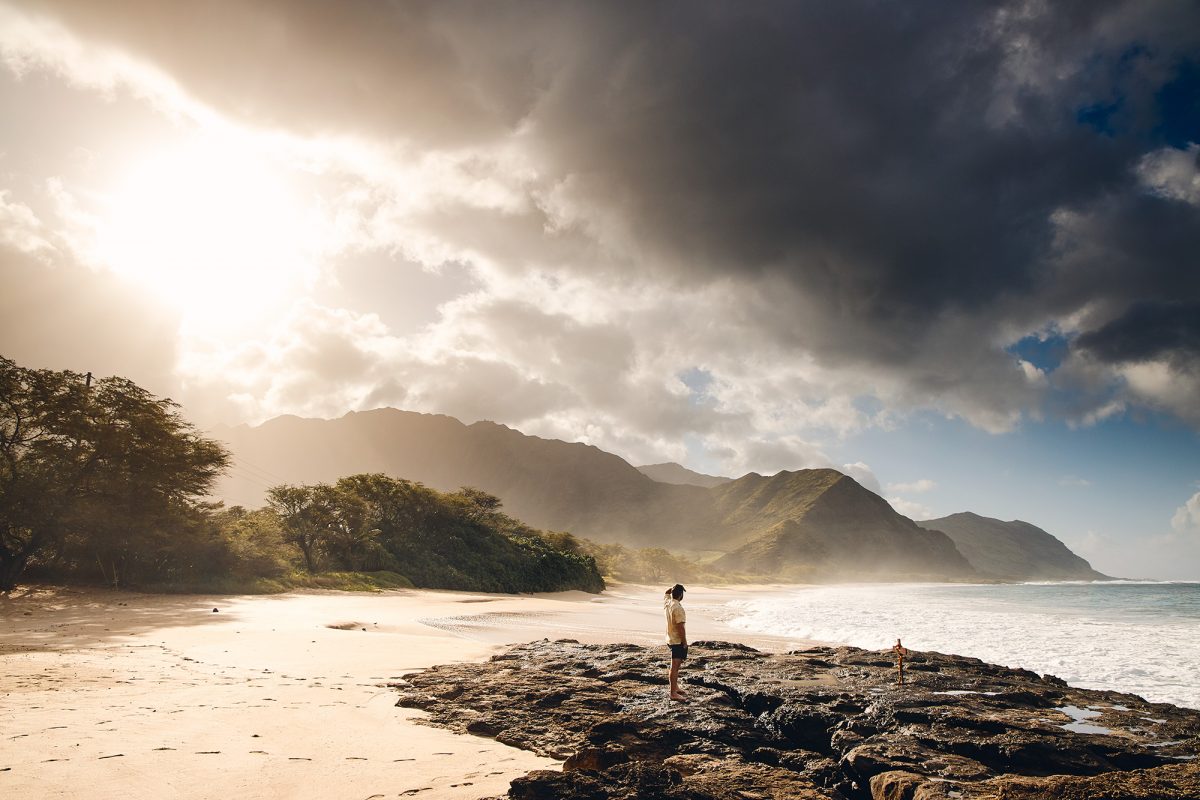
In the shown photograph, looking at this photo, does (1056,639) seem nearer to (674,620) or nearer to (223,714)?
(674,620)

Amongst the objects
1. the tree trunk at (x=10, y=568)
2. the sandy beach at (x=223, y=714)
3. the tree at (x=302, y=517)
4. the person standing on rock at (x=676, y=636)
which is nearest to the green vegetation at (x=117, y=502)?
the tree trunk at (x=10, y=568)

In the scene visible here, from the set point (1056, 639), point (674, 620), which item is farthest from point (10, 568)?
point (1056, 639)

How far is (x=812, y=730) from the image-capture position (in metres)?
7.37

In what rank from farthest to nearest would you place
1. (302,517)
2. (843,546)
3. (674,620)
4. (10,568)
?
(843,546), (302,517), (10,568), (674,620)

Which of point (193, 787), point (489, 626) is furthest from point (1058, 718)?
point (489, 626)

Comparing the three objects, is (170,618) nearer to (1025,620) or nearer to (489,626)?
(489,626)

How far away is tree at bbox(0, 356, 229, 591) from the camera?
71.1 ft

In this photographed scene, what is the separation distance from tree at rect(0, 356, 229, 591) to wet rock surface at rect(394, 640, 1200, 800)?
21.4 m

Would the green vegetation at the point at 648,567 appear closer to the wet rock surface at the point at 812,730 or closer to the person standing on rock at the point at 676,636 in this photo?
the wet rock surface at the point at 812,730

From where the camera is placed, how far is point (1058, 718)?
329 inches

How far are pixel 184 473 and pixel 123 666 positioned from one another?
21.3 m

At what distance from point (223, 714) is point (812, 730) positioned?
297 inches

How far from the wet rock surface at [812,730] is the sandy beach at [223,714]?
0.89 metres

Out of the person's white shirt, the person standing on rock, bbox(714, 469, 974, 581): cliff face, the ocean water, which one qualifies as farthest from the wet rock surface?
bbox(714, 469, 974, 581): cliff face
